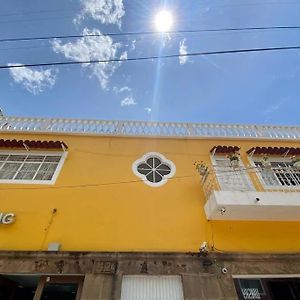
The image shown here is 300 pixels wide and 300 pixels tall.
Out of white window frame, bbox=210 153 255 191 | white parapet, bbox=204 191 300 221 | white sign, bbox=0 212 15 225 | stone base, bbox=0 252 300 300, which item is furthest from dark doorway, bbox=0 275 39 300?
white window frame, bbox=210 153 255 191

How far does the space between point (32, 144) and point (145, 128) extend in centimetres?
418

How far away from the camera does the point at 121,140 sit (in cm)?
933

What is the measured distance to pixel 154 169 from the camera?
8.63 metres

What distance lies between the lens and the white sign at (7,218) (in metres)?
6.81

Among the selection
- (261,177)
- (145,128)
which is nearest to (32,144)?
(145,128)

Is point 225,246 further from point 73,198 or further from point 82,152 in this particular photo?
point 82,152

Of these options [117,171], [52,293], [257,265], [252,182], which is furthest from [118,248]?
[252,182]

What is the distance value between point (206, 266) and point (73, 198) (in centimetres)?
425

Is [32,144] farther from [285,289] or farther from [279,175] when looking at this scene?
[285,289]

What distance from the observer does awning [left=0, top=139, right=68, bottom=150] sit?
8.73 meters

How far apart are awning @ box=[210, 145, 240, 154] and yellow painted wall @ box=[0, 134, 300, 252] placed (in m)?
1.12

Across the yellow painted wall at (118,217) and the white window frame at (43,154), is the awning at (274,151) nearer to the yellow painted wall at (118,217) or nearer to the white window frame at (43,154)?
the yellow painted wall at (118,217)

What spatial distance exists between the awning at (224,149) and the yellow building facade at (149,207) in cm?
4

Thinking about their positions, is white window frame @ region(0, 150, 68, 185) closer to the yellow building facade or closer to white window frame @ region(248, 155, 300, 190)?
the yellow building facade
